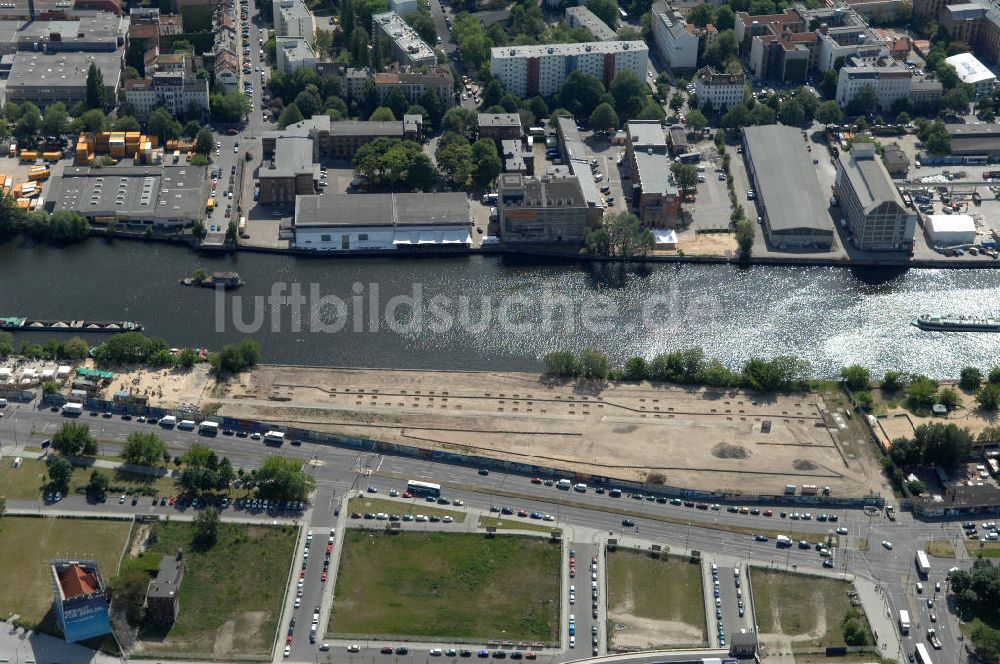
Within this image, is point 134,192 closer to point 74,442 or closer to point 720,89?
point 74,442

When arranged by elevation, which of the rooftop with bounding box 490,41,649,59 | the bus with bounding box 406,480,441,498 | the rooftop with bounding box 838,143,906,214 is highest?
the rooftop with bounding box 838,143,906,214

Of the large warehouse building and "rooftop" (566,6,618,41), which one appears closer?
the large warehouse building

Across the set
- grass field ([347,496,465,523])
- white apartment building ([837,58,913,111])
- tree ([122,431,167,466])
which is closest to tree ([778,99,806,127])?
white apartment building ([837,58,913,111])

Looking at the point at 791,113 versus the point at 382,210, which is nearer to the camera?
the point at 382,210

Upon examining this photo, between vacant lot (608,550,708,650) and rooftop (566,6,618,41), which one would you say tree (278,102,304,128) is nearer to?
rooftop (566,6,618,41)

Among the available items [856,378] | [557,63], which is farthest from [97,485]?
[557,63]

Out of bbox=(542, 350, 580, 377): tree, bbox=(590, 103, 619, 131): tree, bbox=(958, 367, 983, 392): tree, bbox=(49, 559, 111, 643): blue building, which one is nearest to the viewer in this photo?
bbox=(49, 559, 111, 643): blue building

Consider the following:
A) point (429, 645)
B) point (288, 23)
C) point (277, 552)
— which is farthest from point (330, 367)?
point (288, 23)
